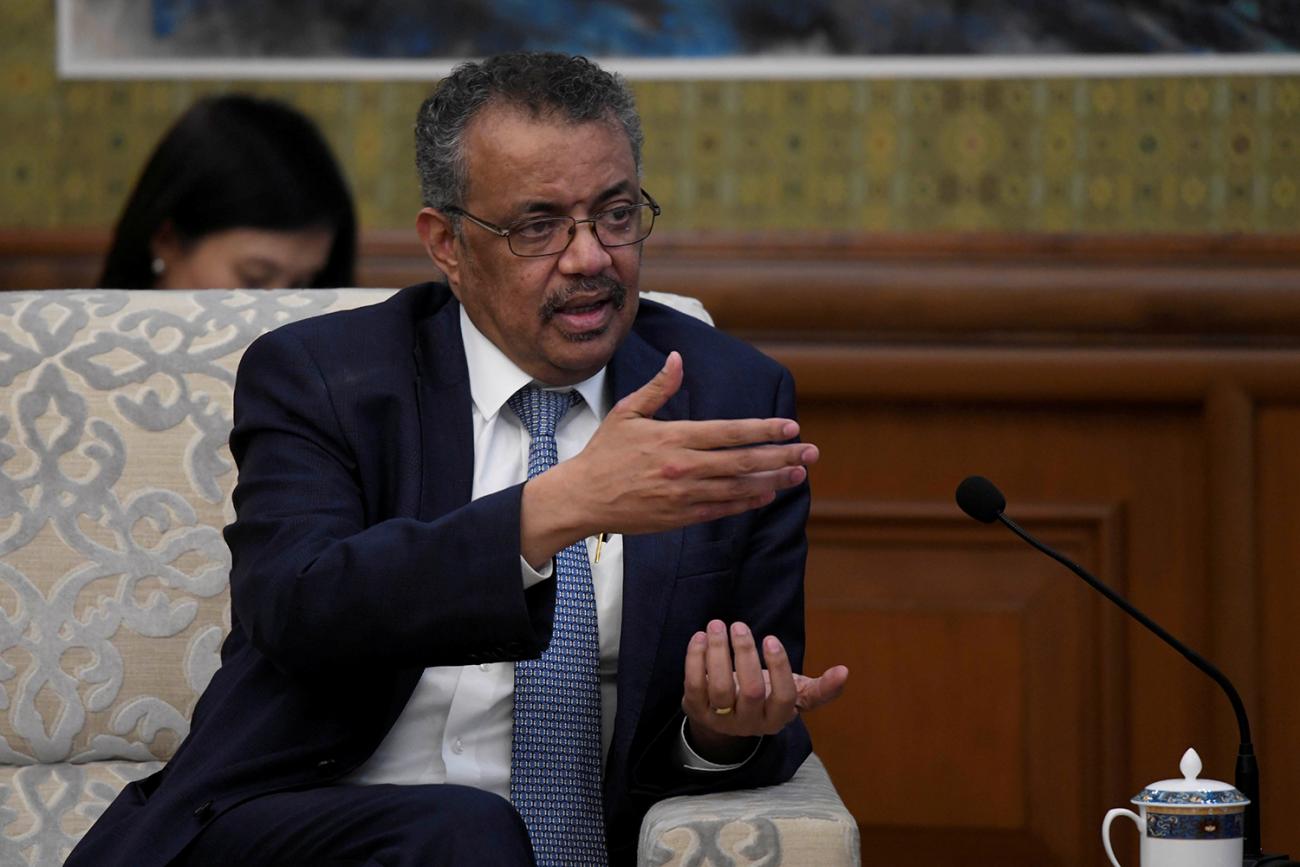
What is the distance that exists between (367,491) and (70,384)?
548 mm

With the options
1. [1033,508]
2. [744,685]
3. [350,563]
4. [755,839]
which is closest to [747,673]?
[744,685]

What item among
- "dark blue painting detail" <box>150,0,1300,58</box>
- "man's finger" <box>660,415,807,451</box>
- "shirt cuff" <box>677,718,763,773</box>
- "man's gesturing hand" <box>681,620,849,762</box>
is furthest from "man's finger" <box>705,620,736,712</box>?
"dark blue painting detail" <box>150,0,1300,58</box>

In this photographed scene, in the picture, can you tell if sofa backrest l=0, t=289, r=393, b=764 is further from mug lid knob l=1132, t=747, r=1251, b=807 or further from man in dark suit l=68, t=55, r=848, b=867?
mug lid knob l=1132, t=747, r=1251, b=807

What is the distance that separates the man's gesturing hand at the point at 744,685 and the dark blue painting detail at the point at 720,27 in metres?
1.51

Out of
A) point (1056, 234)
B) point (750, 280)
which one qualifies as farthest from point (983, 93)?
point (750, 280)

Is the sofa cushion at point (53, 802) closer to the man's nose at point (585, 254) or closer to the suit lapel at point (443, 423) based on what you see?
the suit lapel at point (443, 423)

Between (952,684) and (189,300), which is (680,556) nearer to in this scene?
(189,300)

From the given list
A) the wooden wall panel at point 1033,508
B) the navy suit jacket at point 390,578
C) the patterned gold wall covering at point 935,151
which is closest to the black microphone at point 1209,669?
the navy suit jacket at point 390,578

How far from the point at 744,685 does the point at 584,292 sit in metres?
0.48

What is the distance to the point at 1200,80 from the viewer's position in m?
3.04

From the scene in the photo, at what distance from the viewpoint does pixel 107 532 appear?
7.61 feet

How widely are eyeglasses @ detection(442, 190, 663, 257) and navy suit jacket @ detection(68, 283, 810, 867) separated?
0.16 metres

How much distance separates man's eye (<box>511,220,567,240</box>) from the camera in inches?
80.3

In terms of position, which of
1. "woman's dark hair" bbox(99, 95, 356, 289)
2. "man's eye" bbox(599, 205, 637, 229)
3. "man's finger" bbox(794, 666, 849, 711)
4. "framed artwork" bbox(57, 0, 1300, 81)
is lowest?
"man's finger" bbox(794, 666, 849, 711)
